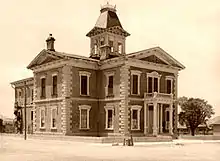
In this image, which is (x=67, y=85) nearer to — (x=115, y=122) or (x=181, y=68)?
(x=115, y=122)

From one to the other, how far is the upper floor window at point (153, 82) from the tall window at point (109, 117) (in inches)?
171

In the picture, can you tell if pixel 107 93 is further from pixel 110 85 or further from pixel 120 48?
pixel 120 48

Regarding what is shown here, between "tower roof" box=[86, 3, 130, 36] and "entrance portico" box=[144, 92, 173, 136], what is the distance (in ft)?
38.1

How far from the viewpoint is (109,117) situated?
1495 inches

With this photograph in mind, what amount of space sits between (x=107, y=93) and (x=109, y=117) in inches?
93.5

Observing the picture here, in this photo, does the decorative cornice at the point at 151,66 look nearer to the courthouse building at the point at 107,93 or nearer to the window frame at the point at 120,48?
the courthouse building at the point at 107,93

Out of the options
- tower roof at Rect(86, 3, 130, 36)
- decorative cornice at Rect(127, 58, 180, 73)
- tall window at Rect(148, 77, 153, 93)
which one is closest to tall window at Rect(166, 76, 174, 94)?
decorative cornice at Rect(127, 58, 180, 73)

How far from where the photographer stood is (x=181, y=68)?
4194 cm

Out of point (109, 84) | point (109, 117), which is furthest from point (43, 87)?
point (109, 117)

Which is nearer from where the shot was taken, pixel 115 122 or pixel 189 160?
pixel 189 160

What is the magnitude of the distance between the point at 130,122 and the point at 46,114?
9405mm

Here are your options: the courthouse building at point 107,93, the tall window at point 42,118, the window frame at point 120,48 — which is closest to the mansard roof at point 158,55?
the courthouse building at point 107,93

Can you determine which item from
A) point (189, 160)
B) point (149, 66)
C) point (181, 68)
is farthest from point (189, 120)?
point (189, 160)

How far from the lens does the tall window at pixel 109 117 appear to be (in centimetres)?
3744
